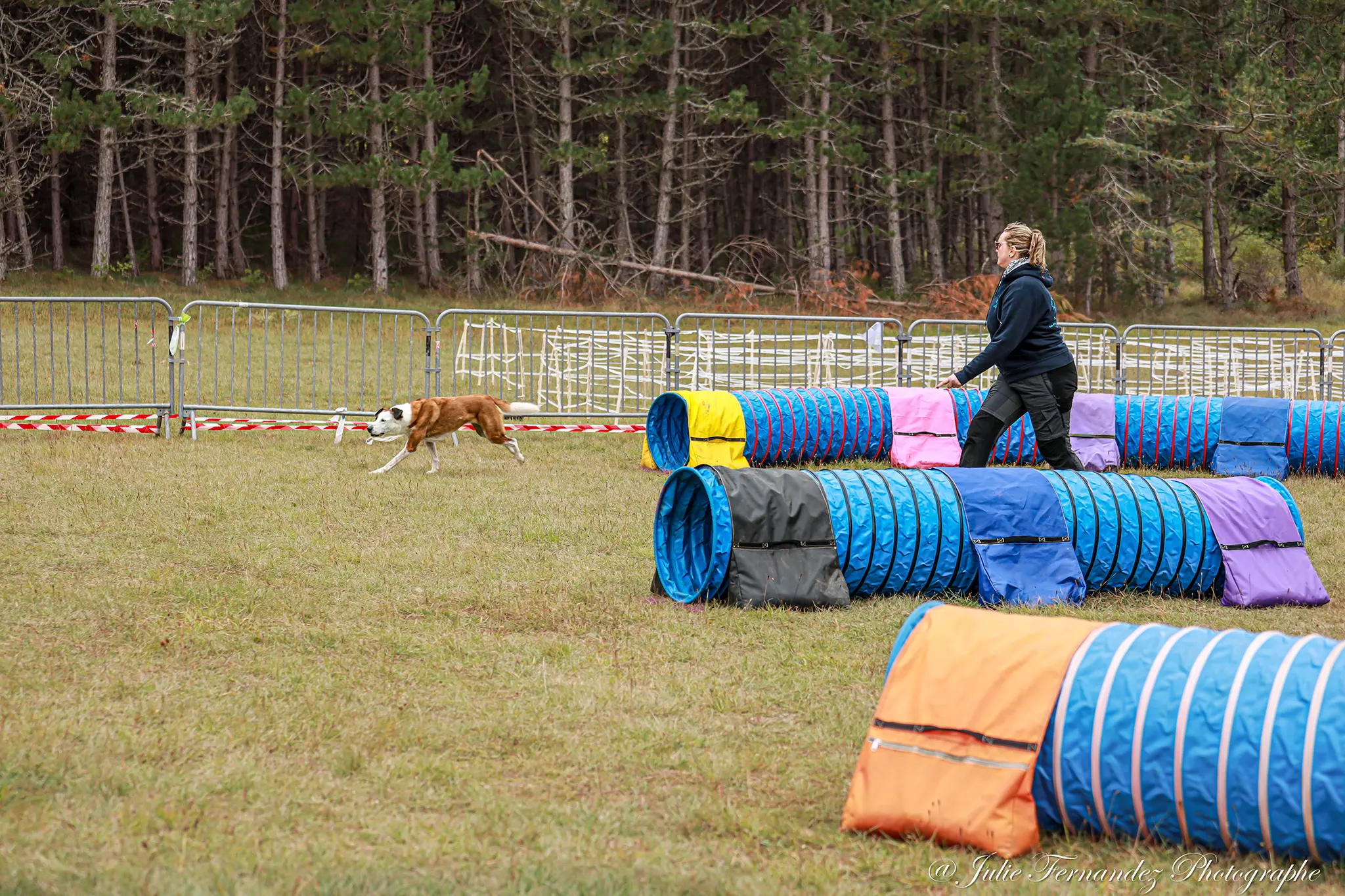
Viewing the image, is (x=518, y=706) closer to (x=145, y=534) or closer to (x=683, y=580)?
(x=683, y=580)

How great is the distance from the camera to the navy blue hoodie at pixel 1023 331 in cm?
820

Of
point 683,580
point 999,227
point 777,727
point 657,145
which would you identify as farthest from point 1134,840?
point 657,145

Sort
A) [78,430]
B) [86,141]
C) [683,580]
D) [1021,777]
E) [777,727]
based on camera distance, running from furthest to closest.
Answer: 1. [86,141]
2. [78,430]
3. [683,580]
4. [777,727]
5. [1021,777]

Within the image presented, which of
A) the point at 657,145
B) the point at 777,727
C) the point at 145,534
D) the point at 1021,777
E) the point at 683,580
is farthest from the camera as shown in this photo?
the point at 657,145

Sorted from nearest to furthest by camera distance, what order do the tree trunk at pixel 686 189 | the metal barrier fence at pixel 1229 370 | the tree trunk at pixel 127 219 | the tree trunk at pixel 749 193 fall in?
the metal barrier fence at pixel 1229 370 < the tree trunk at pixel 127 219 < the tree trunk at pixel 686 189 < the tree trunk at pixel 749 193

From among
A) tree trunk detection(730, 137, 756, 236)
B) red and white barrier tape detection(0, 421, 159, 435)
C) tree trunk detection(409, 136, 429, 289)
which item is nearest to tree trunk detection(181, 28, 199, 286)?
tree trunk detection(409, 136, 429, 289)

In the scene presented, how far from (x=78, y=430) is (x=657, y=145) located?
30469mm

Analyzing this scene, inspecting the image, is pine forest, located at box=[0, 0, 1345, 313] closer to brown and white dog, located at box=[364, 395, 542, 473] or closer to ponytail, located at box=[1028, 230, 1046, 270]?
brown and white dog, located at box=[364, 395, 542, 473]

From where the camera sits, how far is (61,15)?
103 feet

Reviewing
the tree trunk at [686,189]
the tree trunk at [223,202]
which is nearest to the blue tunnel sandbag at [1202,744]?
the tree trunk at [686,189]

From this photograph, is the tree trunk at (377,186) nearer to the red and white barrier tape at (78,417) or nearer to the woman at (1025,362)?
the red and white barrier tape at (78,417)

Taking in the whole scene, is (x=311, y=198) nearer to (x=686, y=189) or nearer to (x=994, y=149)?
(x=686, y=189)

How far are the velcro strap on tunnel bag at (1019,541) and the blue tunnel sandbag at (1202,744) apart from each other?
2890mm

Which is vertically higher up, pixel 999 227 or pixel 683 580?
pixel 999 227
